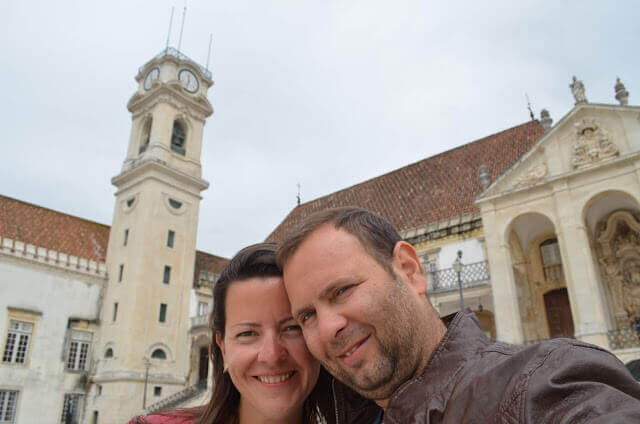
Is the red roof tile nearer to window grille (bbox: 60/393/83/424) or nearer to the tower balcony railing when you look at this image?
window grille (bbox: 60/393/83/424)

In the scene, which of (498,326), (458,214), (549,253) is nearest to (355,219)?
(498,326)

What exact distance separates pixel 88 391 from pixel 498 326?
25.3 metres

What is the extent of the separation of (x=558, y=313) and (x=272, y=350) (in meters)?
19.5

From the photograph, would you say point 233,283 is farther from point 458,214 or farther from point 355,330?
point 458,214

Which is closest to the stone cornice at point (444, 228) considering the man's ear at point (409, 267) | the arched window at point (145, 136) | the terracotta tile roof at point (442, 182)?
the terracotta tile roof at point (442, 182)

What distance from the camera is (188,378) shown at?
29.2m

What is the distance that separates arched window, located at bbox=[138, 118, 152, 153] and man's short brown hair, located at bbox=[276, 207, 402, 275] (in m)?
35.2

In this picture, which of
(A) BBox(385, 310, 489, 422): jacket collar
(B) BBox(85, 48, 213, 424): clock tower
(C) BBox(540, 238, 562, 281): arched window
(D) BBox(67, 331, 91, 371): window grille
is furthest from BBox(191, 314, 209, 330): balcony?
(A) BBox(385, 310, 489, 422): jacket collar

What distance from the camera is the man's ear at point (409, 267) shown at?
1810 millimetres

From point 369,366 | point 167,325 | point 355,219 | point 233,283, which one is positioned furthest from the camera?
point 167,325

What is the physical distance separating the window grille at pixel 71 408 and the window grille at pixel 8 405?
2.74 metres

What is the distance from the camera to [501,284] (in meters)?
16.4

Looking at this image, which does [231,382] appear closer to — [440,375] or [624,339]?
[440,375]

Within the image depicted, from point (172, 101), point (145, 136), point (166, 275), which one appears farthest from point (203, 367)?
point (172, 101)
